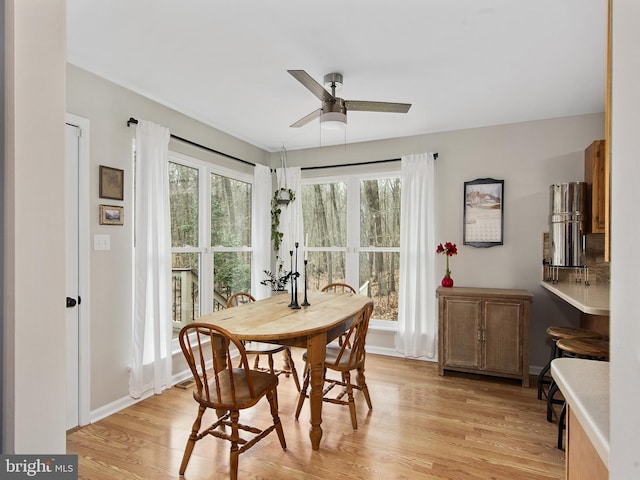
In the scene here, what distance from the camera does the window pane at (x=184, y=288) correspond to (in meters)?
3.60

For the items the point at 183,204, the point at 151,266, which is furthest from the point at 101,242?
the point at 183,204

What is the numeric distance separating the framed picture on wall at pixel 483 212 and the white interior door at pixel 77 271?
3.53m

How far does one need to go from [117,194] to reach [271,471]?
2268 millimetres

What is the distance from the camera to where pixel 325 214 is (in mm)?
4836

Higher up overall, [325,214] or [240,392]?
[325,214]

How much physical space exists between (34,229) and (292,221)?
4058 millimetres

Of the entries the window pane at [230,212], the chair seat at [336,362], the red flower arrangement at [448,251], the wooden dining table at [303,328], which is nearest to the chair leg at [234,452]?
the wooden dining table at [303,328]

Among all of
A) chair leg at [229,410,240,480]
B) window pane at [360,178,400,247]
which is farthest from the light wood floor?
window pane at [360,178,400,247]

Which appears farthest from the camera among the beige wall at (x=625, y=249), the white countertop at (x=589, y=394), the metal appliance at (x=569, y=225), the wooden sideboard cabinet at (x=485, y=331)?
the wooden sideboard cabinet at (x=485, y=331)

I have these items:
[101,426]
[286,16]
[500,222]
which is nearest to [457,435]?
[500,222]

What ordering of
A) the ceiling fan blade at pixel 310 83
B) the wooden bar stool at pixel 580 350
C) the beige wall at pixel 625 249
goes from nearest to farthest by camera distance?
the beige wall at pixel 625 249 → the ceiling fan blade at pixel 310 83 → the wooden bar stool at pixel 580 350

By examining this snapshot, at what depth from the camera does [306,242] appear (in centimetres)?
487

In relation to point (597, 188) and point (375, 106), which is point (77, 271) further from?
point (597, 188)

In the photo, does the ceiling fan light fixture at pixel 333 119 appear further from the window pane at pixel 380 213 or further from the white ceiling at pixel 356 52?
the window pane at pixel 380 213
